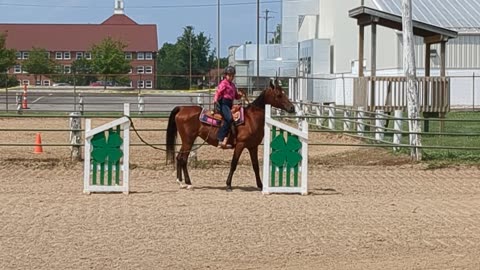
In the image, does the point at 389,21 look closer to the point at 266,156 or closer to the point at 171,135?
the point at 171,135

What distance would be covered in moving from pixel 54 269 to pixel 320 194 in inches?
276

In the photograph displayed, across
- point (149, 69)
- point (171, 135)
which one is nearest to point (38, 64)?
point (149, 69)

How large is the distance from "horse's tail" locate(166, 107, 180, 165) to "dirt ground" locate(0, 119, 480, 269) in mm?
612

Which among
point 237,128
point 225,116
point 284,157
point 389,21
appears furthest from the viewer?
point 389,21

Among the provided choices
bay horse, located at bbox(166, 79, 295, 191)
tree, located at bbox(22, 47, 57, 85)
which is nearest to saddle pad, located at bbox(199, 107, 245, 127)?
bay horse, located at bbox(166, 79, 295, 191)

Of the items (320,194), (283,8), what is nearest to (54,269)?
(320,194)

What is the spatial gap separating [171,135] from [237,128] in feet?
3.97

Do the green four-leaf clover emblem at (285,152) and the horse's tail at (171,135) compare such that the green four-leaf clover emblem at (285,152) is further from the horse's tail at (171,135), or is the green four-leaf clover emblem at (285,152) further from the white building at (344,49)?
the white building at (344,49)

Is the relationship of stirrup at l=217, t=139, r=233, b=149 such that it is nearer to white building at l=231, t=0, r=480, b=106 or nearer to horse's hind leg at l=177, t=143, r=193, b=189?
horse's hind leg at l=177, t=143, r=193, b=189

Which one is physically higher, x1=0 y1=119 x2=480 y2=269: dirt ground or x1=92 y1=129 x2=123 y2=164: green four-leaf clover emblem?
x1=92 y1=129 x2=123 y2=164: green four-leaf clover emblem

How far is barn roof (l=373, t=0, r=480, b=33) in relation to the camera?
51844 mm

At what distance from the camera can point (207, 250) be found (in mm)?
9320

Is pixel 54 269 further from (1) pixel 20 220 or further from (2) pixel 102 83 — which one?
(2) pixel 102 83

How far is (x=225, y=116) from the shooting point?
14578mm
